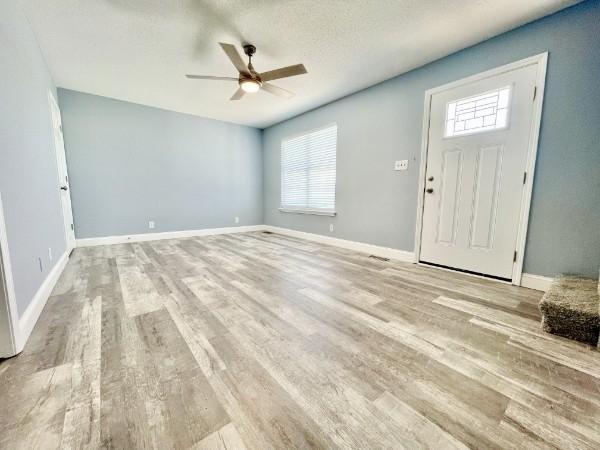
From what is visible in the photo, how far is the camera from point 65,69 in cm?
304

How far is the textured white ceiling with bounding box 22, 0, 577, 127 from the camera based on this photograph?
202 centimetres

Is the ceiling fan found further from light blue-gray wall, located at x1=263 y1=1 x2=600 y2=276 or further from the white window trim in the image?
the white window trim

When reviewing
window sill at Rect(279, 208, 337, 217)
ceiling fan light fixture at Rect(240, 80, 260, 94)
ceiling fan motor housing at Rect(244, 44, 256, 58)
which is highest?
ceiling fan motor housing at Rect(244, 44, 256, 58)

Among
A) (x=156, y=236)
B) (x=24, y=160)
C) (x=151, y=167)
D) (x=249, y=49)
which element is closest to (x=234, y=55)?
(x=249, y=49)

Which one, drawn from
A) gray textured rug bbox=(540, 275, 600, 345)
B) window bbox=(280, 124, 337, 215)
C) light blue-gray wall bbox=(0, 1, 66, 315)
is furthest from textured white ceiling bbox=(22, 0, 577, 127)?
gray textured rug bbox=(540, 275, 600, 345)

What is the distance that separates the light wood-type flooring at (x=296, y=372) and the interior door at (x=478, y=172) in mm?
553

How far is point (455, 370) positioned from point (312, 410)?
777 millimetres

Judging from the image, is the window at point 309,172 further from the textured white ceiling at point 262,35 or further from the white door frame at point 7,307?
the white door frame at point 7,307

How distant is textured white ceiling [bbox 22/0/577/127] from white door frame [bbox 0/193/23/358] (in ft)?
6.84

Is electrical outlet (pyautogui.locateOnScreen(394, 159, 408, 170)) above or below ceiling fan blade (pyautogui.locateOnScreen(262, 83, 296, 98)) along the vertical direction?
below

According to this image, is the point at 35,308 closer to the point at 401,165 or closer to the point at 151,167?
the point at 151,167

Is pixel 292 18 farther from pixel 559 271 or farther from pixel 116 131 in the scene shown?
pixel 116 131

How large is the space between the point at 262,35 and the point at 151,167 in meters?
3.28

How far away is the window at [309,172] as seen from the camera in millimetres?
4262
